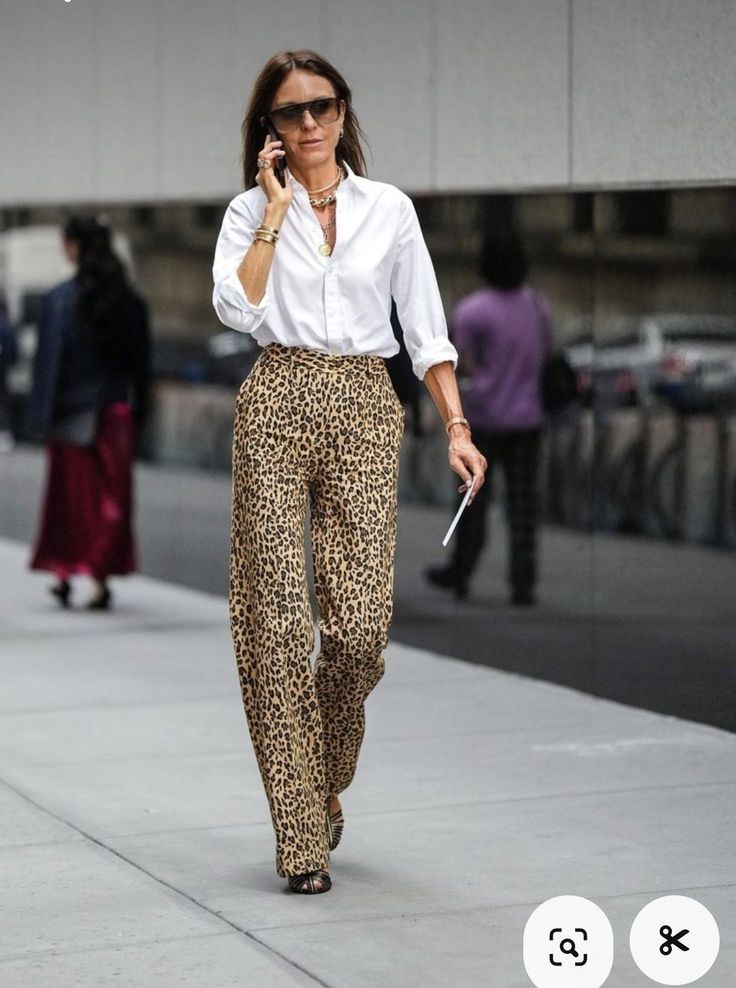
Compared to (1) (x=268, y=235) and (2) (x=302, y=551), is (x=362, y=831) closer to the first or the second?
(2) (x=302, y=551)

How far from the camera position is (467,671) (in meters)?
8.77

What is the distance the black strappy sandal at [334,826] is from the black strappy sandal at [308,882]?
18cm

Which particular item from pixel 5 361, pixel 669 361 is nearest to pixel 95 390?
pixel 669 361

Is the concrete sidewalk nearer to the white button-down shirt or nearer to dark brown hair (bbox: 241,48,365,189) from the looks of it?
the white button-down shirt

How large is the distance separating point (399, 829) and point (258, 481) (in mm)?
1255

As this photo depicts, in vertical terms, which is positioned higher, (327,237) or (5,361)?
(327,237)

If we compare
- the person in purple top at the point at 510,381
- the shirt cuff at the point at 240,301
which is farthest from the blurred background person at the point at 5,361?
the shirt cuff at the point at 240,301

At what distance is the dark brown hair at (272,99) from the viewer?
521 cm

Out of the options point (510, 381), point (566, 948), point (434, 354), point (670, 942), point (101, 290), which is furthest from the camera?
point (101, 290)

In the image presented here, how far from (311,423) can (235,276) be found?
0.39 m

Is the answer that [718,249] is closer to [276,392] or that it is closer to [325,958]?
[276,392]

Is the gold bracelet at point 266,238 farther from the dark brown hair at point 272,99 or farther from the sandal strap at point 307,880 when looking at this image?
the sandal strap at point 307,880

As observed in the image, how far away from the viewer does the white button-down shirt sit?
5.23 m

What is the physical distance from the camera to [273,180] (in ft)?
17.0
